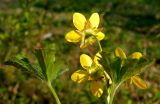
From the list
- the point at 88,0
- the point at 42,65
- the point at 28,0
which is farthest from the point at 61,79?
the point at 88,0

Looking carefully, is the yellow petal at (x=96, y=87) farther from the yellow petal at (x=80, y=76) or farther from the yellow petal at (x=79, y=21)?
the yellow petal at (x=79, y=21)

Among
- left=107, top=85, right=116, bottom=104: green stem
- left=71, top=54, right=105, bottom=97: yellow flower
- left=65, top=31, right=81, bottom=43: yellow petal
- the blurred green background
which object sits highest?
left=65, top=31, right=81, bottom=43: yellow petal

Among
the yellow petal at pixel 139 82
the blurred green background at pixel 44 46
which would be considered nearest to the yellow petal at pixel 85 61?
the yellow petal at pixel 139 82

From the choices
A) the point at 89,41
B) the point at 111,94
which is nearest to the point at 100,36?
the point at 89,41

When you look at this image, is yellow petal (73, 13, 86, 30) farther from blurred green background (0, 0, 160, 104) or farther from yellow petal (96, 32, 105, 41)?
blurred green background (0, 0, 160, 104)

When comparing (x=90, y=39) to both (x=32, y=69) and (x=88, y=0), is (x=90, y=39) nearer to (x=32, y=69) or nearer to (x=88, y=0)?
(x=32, y=69)

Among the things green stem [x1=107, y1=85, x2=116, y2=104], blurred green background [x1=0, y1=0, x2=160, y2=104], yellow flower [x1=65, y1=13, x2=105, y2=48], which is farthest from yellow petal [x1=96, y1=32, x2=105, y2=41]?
blurred green background [x1=0, y1=0, x2=160, y2=104]

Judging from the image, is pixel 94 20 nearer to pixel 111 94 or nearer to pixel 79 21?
pixel 79 21

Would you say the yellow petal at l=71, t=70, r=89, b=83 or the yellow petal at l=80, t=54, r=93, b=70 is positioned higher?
the yellow petal at l=80, t=54, r=93, b=70
